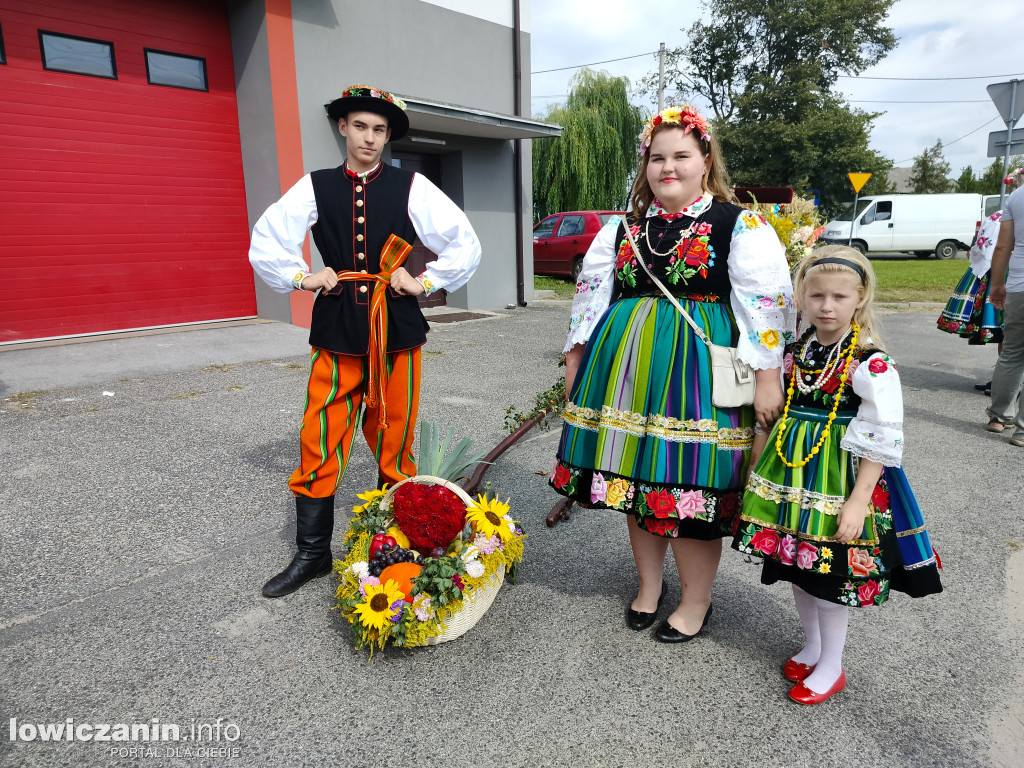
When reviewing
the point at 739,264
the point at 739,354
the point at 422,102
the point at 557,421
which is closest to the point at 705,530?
the point at 739,354

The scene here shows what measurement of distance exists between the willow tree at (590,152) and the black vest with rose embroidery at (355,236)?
17166 millimetres

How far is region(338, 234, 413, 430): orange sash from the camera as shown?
2.58 meters

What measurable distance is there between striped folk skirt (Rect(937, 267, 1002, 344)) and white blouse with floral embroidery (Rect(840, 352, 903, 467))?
4.94 meters

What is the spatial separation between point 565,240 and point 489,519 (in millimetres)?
13028

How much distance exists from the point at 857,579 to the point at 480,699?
3.96 feet

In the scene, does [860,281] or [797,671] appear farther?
[797,671]

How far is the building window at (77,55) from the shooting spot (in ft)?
23.2

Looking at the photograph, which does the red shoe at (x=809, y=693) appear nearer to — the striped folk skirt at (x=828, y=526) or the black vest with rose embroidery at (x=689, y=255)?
the striped folk skirt at (x=828, y=526)

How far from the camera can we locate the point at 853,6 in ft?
90.5

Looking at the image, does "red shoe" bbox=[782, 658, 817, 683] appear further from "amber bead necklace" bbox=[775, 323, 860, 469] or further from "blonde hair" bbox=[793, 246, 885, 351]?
"blonde hair" bbox=[793, 246, 885, 351]

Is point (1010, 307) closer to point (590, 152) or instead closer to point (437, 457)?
point (437, 457)

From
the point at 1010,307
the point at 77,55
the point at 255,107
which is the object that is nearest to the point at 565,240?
the point at 255,107

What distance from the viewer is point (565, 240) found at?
14844mm

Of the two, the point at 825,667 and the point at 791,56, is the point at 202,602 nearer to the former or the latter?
the point at 825,667
